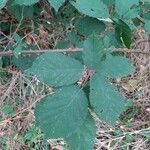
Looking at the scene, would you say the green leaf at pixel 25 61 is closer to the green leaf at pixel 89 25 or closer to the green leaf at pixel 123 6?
the green leaf at pixel 89 25

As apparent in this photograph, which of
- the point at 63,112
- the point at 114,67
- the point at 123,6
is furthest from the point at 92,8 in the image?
the point at 63,112

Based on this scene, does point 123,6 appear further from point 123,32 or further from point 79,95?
point 79,95

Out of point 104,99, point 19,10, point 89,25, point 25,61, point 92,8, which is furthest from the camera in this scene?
point 19,10

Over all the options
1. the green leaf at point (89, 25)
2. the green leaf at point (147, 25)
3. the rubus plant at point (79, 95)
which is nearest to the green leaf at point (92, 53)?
the rubus plant at point (79, 95)

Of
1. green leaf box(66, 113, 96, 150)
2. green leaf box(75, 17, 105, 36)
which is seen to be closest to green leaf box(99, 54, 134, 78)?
green leaf box(66, 113, 96, 150)

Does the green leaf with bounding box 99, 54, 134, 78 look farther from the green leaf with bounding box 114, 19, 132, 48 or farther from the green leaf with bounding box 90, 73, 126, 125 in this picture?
the green leaf with bounding box 114, 19, 132, 48

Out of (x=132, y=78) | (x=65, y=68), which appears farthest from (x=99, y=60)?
(x=132, y=78)
